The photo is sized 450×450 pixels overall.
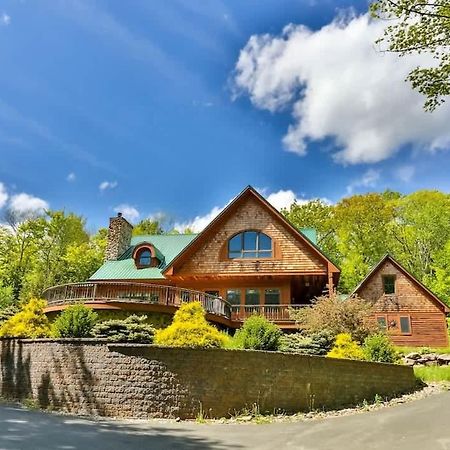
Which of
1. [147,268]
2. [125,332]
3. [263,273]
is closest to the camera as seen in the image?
[125,332]

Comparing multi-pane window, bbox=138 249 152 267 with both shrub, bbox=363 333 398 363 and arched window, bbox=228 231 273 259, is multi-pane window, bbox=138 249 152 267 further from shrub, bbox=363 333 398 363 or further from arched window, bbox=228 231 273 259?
shrub, bbox=363 333 398 363

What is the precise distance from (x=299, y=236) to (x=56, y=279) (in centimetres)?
2712

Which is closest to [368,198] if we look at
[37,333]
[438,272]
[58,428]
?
[438,272]

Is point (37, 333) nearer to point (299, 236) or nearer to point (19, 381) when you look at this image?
point (19, 381)

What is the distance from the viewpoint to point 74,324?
13.0 meters

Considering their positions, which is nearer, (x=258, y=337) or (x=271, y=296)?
(x=258, y=337)

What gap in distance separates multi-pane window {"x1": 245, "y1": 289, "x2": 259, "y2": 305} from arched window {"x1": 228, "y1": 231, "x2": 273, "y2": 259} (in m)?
2.11

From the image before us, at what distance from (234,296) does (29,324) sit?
41.6ft

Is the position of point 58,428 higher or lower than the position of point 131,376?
lower

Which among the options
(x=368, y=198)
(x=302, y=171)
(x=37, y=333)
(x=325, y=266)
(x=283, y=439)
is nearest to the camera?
(x=283, y=439)

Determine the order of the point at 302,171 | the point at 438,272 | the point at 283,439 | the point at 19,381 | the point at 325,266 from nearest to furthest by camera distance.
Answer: the point at 283,439 < the point at 19,381 < the point at 325,266 < the point at 302,171 < the point at 438,272

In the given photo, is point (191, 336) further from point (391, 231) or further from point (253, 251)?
point (391, 231)

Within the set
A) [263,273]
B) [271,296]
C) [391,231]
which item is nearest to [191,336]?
[263,273]

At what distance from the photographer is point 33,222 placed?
139 ft
